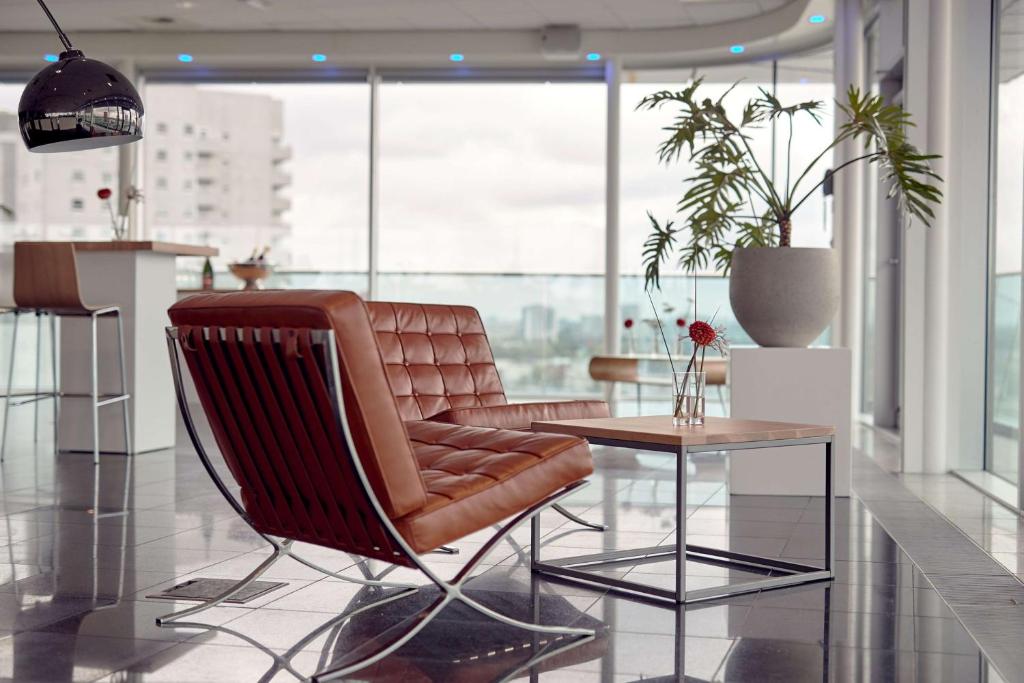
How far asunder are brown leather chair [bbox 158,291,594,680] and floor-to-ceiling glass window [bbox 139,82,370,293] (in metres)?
8.11

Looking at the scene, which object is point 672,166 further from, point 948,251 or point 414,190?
point 948,251

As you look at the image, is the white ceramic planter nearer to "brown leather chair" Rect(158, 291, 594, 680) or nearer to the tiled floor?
the tiled floor

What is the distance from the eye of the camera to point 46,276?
5.88 meters

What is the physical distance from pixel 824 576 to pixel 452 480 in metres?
1.34

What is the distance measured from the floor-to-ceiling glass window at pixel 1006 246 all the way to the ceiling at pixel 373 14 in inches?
146

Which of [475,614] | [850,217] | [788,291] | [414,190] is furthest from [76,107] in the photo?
[414,190]

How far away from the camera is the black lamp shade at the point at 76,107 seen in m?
3.41

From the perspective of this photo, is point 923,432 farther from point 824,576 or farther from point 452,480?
point 452,480

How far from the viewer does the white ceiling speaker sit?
9.85 m

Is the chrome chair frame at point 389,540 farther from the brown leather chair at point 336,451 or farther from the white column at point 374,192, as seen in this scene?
the white column at point 374,192

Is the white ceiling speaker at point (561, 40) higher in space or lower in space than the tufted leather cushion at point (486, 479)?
higher

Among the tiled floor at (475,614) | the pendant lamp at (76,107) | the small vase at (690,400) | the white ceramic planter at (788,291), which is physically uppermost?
the pendant lamp at (76,107)

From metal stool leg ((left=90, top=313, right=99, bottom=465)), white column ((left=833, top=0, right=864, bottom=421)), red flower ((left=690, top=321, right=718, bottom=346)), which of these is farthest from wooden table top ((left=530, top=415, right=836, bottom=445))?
white column ((left=833, top=0, right=864, bottom=421))

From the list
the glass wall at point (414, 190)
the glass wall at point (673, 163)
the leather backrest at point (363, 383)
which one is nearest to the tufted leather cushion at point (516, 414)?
the leather backrest at point (363, 383)
